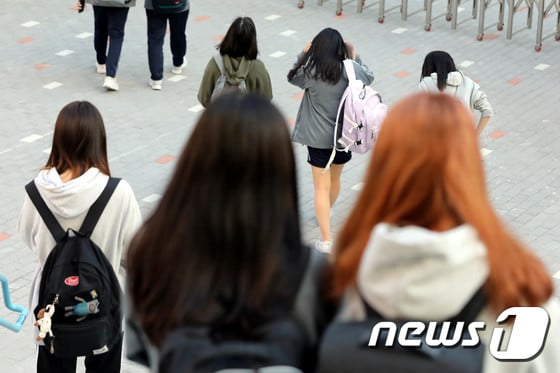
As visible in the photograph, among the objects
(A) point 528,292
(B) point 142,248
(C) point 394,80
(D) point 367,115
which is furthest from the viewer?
(C) point 394,80

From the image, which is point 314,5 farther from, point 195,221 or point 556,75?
point 195,221

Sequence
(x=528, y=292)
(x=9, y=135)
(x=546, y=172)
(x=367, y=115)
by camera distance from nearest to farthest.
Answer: (x=528, y=292) < (x=367, y=115) < (x=546, y=172) < (x=9, y=135)

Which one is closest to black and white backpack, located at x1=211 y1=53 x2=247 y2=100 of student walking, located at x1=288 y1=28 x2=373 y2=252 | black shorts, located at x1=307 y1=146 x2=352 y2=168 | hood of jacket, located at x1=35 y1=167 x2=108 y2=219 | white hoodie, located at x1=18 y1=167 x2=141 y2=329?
student walking, located at x1=288 y1=28 x2=373 y2=252

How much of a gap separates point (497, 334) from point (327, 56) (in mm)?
4876

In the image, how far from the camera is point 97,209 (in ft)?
15.0

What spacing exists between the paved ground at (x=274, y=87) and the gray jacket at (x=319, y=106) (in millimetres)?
763

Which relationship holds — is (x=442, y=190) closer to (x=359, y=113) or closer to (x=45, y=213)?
(x=45, y=213)

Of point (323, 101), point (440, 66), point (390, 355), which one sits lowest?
point (323, 101)

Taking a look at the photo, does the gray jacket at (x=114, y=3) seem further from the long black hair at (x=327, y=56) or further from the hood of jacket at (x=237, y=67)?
the long black hair at (x=327, y=56)

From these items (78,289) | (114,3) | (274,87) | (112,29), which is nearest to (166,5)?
(114,3)

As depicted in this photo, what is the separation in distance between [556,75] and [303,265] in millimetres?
9089

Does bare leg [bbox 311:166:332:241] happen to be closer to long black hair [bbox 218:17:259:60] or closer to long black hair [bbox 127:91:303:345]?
long black hair [bbox 218:17:259:60]

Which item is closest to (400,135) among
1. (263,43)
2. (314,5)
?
(263,43)

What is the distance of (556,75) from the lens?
1107cm
